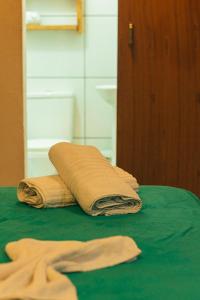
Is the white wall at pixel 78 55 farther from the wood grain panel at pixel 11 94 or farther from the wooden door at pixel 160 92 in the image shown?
the wood grain panel at pixel 11 94

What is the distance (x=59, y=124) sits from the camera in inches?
163

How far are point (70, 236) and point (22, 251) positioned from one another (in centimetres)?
25

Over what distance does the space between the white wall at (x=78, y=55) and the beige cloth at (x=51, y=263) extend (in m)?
3.04

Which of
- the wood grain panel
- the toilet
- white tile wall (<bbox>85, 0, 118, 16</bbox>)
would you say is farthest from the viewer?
white tile wall (<bbox>85, 0, 118, 16</bbox>)

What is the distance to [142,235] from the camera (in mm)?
1470

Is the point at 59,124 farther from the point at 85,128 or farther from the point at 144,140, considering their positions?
the point at 144,140

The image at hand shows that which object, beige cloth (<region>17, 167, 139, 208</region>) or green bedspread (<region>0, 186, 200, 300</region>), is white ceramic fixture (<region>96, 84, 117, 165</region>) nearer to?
green bedspread (<region>0, 186, 200, 300</region>)

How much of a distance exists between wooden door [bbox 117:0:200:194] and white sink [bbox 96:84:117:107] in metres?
0.60

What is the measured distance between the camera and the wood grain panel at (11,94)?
291 centimetres

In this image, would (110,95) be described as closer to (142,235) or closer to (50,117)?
(50,117)

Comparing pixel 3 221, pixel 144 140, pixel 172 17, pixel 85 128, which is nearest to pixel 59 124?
pixel 85 128

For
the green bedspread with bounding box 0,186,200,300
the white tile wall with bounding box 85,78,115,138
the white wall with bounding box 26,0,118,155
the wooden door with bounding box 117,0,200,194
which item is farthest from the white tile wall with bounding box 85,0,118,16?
the green bedspread with bounding box 0,186,200,300

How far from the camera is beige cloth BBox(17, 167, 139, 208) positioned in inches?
70.1

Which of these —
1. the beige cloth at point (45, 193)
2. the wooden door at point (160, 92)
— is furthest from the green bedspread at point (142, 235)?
the wooden door at point (160, 92)
